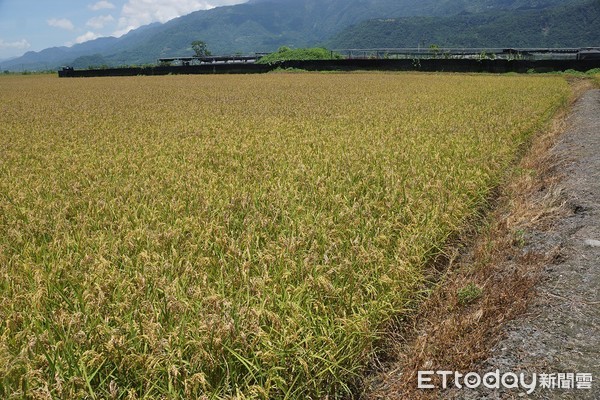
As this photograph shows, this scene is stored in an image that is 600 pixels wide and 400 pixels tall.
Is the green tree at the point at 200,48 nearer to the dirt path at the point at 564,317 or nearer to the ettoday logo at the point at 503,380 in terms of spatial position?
the dirt path at the point at 564,317

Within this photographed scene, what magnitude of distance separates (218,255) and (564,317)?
2551 mm

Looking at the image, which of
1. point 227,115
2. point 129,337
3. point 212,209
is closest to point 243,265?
point 129,337

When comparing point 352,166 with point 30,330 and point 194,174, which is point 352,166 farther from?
point 30,330

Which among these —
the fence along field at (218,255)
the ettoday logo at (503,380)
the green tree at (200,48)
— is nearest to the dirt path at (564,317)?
the ettoday logo at (503,380)

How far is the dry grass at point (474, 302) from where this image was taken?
2.62m

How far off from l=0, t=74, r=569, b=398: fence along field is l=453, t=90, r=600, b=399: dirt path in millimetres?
773

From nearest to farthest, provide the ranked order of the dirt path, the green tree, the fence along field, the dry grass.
Result: the fence along field < the dirt path < the dry grass < the green tree

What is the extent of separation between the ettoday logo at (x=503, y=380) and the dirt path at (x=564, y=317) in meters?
0.03

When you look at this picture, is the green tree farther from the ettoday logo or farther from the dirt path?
the ettoday logo

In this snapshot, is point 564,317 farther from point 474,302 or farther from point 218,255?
point 218,255

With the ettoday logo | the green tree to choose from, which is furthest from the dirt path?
the green tree

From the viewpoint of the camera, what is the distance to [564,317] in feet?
9.59

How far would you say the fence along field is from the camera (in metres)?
2.32

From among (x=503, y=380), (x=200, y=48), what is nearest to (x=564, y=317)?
(x=503, y=380)
